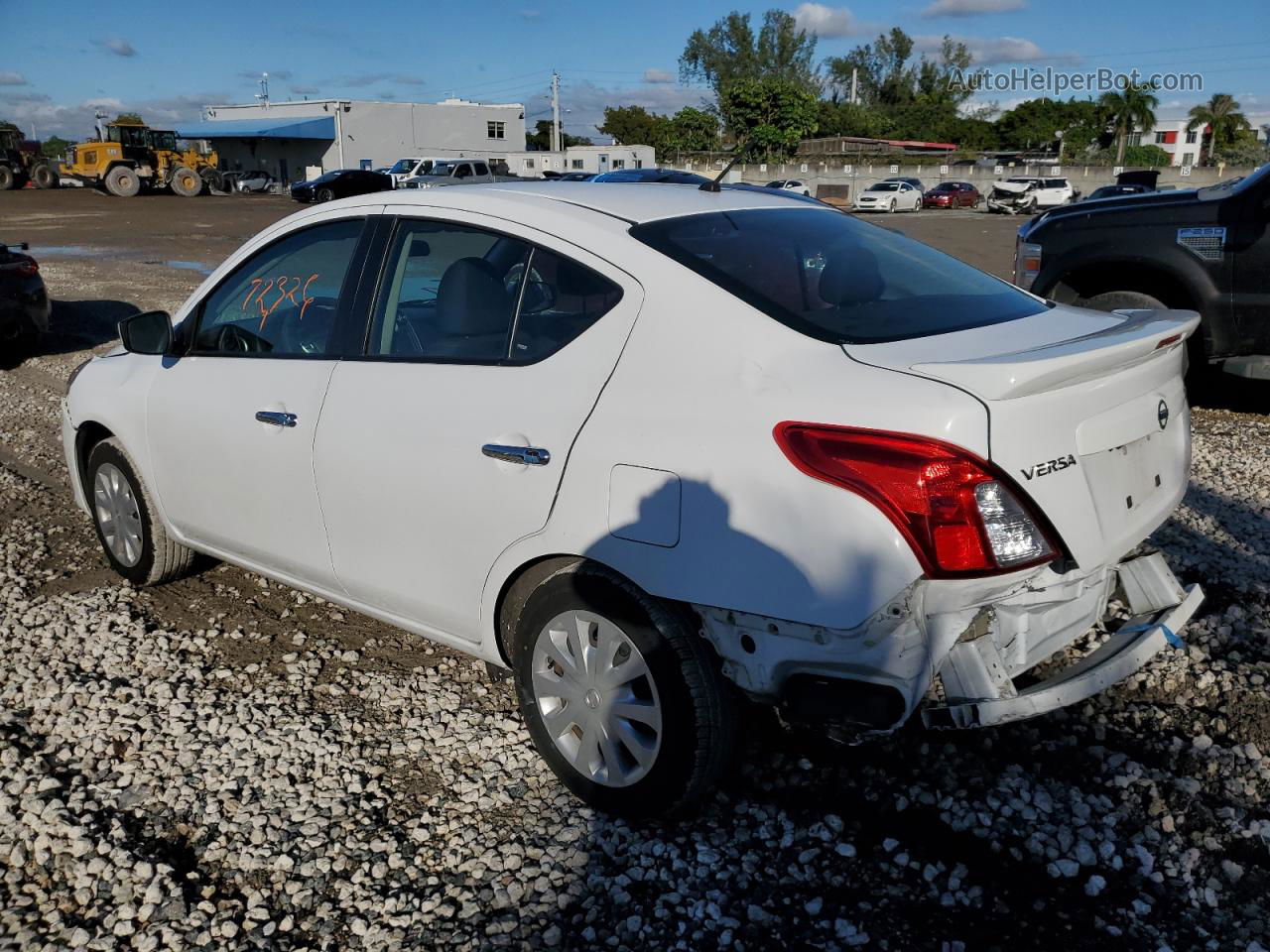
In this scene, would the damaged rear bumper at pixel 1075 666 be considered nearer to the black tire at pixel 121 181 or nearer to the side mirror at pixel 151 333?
the side mirror at pixel 151 333

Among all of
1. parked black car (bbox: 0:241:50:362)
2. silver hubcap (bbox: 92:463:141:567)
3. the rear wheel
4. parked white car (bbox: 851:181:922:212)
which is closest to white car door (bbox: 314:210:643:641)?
silver hubcap (bbox: 92:463:141:567)

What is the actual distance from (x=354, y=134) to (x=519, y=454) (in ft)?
220

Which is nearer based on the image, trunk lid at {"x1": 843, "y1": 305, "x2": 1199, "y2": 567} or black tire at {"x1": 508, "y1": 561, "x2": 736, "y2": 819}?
trunk lid at {"x1": 843, "y1": 305, "x2": 1199, "y2": 567}

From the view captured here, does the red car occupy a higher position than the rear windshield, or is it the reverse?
the red car

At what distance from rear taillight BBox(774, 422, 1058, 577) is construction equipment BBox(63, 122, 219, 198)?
46.7 metres

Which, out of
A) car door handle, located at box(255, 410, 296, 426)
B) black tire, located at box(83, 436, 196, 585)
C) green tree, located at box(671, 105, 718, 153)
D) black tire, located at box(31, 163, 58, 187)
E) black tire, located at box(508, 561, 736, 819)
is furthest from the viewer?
green tree, located at box(671, 105, 718, 153)

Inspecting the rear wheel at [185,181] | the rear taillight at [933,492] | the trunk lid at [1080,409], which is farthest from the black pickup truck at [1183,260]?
the rear wheel at [185,181]

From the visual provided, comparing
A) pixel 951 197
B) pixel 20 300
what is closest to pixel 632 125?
pixel 951 197

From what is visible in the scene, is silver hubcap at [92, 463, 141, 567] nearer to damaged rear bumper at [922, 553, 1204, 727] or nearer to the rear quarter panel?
the rear quarter panel

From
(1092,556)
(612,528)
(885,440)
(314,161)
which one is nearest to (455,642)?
(612,528)

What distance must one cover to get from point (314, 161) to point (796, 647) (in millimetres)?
69727

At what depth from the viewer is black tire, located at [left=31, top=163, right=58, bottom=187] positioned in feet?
152

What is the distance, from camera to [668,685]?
257 cm

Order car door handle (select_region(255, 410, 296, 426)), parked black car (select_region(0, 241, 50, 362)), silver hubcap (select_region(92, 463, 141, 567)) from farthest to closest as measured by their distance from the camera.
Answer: parked black car (select_region(0, 241, 50, 362)) < silver hubcap (select_region(92, 463, 141, 567)) < car door handle (select_region(255, 410, 296, 426))
